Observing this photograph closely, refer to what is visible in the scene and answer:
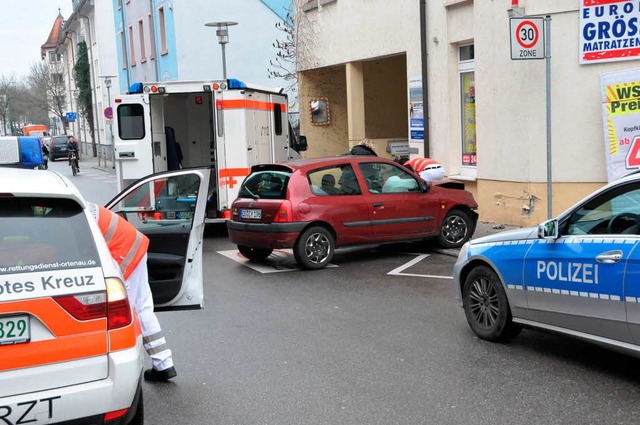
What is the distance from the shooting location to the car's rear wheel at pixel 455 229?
11547 millimetres

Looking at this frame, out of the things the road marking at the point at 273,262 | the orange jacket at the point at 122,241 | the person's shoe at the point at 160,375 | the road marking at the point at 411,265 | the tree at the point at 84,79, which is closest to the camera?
the orange jacket at the point at 122,241

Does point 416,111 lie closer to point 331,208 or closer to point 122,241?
point 331,208

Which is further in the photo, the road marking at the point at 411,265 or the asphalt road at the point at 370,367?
the road marking at the point at 411,265

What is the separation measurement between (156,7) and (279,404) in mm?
31264

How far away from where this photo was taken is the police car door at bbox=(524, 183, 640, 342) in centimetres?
509

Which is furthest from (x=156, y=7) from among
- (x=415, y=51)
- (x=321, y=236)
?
(x=321, y=236)

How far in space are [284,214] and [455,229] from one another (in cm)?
302

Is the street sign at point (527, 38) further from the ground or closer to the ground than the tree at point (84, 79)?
closer to the ground

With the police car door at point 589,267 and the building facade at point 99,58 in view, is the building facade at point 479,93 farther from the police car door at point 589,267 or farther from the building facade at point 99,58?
the building facade at point 99,58

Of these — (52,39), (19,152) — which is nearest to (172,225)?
(19,152)

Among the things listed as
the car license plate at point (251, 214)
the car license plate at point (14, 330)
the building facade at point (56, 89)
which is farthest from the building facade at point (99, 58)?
the car license plate at point (14, 330)

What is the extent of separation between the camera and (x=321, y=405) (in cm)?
505

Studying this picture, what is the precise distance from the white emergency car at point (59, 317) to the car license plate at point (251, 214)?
634 cm

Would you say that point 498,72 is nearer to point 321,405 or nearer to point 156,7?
point 321,405
